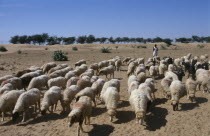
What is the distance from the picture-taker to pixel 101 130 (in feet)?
25.2

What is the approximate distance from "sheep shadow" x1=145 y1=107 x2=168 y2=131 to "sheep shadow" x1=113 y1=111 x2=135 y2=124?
25.5 inches

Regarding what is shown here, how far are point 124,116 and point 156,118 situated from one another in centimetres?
127

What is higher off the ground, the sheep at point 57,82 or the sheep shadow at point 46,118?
the sheep at point 57,82

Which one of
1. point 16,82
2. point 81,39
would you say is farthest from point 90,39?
point 16,82

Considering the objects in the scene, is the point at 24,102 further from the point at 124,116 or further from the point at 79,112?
the point at 124,116

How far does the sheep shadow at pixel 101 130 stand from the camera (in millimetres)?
7445

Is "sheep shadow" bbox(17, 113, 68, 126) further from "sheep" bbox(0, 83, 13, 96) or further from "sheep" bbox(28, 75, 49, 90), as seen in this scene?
"sheep" bbox(28, 75, 49, 90)

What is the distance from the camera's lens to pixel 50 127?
26.5ft

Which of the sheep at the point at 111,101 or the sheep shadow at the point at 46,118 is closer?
the sheep at the point at 111,101

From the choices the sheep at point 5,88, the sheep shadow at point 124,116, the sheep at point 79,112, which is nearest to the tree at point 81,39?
the sheep at point 5,88

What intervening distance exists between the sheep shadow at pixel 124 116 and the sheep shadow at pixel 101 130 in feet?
1.62

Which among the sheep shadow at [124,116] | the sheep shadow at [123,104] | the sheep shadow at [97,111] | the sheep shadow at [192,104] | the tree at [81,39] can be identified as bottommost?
the sheep shadow at [97,111]

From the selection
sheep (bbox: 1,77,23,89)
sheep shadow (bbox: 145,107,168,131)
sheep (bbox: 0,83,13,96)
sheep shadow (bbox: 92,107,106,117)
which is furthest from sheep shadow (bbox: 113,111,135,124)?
sheep (bbox: 1,77,23,89)

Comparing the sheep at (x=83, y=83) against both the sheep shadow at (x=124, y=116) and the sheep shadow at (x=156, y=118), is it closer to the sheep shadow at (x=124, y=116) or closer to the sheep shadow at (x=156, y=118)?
Answer: the sheep shadow at (x=124, y=116)
